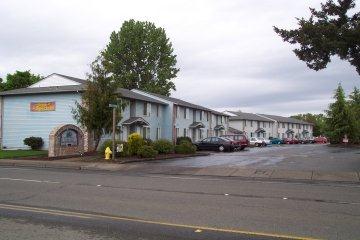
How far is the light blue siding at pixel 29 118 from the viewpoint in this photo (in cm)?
3897

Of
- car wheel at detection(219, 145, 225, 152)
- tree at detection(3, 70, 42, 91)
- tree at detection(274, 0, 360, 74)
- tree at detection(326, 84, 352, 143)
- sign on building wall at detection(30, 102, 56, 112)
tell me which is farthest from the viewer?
tree at detection(326, 84, 352, 143)

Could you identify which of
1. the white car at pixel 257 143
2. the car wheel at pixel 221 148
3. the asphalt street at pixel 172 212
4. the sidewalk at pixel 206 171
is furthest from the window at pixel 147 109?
the asphalt street at pixel 172 212

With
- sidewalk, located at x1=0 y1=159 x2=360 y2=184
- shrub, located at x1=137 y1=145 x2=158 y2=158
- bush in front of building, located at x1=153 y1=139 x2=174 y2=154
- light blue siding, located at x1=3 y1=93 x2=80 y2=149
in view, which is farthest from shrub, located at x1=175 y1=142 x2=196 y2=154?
sidewalk, located at x1=0 y1=159 x2=360 y2=184

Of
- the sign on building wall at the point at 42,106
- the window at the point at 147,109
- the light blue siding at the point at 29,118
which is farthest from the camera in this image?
the window at the point at 147,109

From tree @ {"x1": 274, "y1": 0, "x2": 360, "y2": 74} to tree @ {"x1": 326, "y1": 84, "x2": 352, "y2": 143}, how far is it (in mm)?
43601

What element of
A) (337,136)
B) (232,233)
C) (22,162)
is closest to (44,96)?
(22,162)

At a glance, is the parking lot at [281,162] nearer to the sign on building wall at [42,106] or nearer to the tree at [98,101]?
the tree at [98,101]

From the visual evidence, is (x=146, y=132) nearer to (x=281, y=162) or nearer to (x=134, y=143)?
(x=134, y=143)

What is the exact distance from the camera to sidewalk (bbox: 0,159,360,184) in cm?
2008

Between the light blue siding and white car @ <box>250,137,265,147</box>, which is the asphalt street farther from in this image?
white car @ <box>250,137,265,147</box>

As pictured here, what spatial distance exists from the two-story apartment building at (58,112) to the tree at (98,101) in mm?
2615

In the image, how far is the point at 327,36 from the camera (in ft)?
82.5

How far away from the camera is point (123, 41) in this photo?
2849 inches

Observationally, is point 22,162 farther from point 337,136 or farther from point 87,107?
point 337,136
